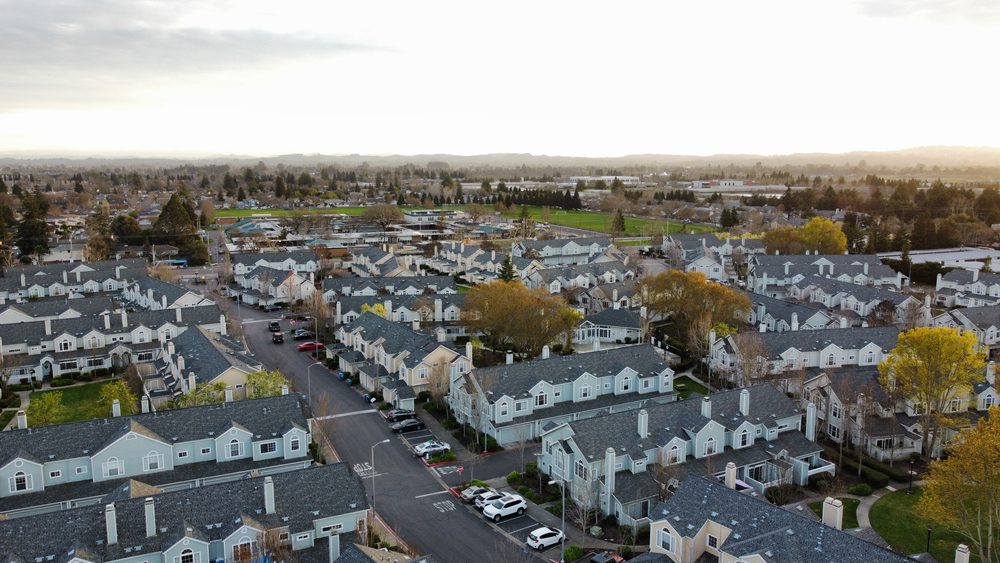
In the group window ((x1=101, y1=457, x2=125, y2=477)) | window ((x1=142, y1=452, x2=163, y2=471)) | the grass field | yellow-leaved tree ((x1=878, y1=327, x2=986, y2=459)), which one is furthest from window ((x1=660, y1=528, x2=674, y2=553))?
the grass field

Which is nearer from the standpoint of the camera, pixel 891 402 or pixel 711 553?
pixel 711 553

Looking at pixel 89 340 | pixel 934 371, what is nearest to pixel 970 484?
pixel 934 371

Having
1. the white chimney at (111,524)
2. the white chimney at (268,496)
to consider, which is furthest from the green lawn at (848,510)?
the white chimney at (111,524)

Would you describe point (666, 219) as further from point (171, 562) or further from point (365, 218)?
point (171, 562)

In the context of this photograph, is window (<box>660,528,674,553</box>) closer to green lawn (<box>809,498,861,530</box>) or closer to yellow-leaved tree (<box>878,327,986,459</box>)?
green lawn (<box>809,498,861,530</box>)

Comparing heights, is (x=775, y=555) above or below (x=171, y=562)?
above

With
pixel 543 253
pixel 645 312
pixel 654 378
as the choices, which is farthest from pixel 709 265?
pixel 654 378

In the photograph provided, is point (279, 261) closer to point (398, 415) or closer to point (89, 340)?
point (89, 340)
